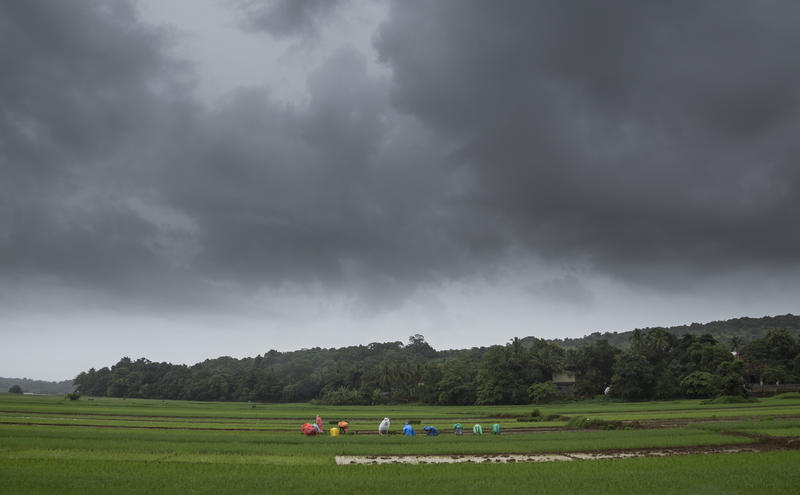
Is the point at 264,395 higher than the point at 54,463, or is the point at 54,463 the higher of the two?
the point at 54,463

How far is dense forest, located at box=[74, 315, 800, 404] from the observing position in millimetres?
94375

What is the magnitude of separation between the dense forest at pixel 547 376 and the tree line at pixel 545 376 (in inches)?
7.6

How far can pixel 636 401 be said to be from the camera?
307ft

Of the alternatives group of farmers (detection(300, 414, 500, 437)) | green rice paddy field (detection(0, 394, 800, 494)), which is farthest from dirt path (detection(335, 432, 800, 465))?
group of farmers (detection(300, 414, 500, 437))

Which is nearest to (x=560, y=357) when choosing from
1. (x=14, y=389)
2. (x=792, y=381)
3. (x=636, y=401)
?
(x=636, y=401)

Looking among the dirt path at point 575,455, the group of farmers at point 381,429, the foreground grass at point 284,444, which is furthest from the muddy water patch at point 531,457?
the group of farmers at point 381,429

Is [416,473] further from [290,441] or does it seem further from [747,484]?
[290,441]

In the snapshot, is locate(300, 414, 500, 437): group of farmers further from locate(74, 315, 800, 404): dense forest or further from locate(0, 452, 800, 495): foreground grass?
locate(74, 315, 800, 404): dense forest

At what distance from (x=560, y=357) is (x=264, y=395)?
80.3 m

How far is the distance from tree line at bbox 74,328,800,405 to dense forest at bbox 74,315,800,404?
0.63 feet

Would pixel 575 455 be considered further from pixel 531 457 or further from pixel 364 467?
pixel 364 467

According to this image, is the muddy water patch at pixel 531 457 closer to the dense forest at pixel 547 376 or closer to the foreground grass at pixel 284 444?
the foreground grass at pixel 284 444

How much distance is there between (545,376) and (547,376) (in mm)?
496

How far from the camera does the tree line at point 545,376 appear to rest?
94375mm
